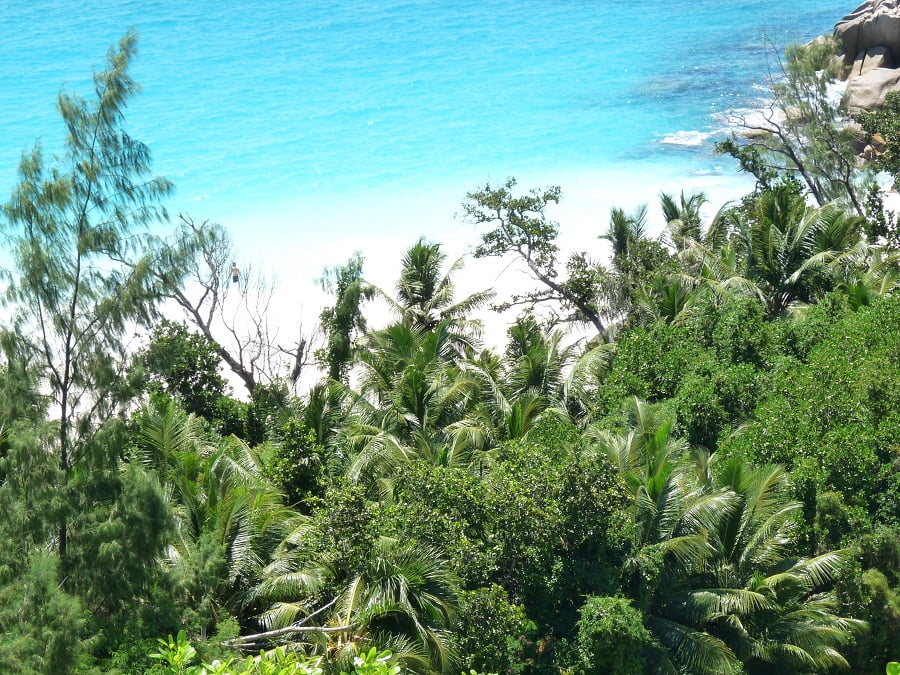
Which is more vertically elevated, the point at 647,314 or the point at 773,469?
the point at 647,314

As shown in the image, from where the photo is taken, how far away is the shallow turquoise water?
4241 cm

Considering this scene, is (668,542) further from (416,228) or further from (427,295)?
(416,228)

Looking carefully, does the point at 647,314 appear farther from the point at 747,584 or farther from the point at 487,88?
the point at 487,88

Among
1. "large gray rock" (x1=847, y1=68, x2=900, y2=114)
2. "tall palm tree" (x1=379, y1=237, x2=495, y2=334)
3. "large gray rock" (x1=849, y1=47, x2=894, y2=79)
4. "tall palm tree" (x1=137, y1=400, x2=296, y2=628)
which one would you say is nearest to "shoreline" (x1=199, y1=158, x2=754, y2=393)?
"large gray rock" (x1=847, y1=68, x2=900, y2=114)

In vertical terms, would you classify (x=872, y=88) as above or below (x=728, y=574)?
above

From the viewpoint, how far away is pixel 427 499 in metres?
12.1

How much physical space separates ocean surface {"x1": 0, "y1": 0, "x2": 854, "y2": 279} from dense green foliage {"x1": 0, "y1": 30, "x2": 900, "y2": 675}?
63.1ft

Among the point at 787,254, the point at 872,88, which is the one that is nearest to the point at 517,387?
the point at 787,254

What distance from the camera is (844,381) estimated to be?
1480 cm

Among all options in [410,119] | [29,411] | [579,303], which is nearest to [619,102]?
Answer: [410,119]

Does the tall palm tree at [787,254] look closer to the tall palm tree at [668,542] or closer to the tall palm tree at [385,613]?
the tall palm tree at [668,542]

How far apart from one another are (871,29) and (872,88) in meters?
4.75

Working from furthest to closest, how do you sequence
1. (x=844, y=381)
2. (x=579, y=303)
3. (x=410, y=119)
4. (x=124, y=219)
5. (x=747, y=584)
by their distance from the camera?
(x=410, y=119) → (x=579, y=303) → (x=844, y=381) → (x=747, y=584) → (x=124, y=219)

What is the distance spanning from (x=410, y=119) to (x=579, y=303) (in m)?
26.2
